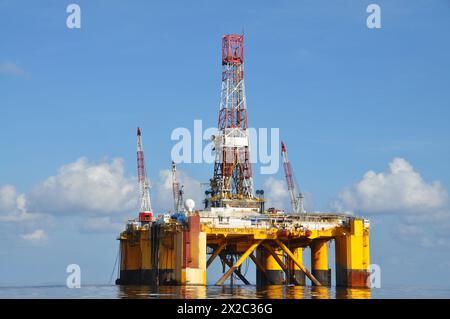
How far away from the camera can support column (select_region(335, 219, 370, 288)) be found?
6512 cm

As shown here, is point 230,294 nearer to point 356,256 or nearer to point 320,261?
point 356,256

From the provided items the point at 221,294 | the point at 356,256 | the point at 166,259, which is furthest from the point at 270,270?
the point at 221,294

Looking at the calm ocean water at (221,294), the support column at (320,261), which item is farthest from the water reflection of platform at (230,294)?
the support column at (320,261)

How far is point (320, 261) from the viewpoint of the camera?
2896 inches

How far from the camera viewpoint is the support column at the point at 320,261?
2872 inches

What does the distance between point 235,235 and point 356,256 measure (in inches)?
348

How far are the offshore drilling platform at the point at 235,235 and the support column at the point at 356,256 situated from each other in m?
0.07

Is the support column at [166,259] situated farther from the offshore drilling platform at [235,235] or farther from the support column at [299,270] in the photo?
the support column at [299,270]

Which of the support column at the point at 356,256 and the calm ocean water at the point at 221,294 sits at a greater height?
the support column at the point at 356,256

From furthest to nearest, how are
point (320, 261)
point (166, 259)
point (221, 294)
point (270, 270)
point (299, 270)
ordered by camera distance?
point (299, 270)
point (270, 270)
point (320, 261)
point (166, 259)
point (221, 294)
